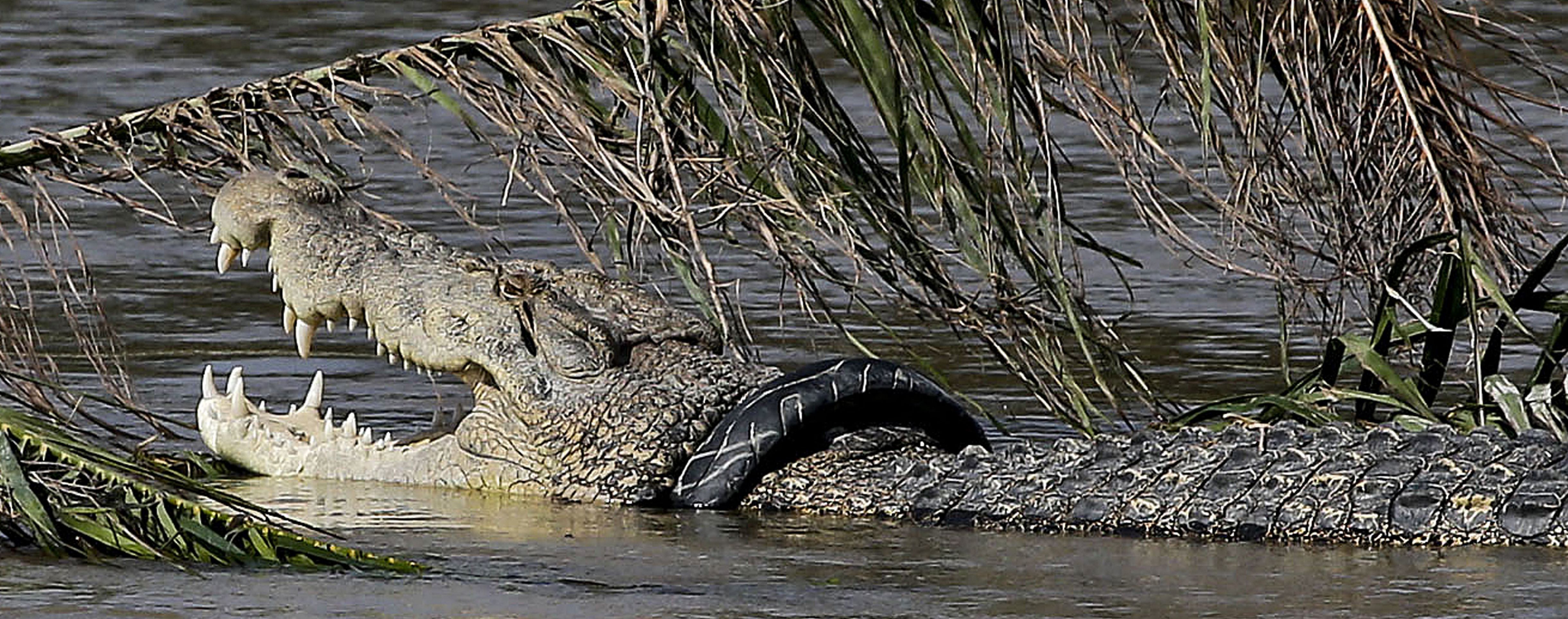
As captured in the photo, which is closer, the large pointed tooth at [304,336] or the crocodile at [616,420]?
the crocodile at [616,420]

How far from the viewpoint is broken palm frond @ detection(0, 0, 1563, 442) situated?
5.13 meters

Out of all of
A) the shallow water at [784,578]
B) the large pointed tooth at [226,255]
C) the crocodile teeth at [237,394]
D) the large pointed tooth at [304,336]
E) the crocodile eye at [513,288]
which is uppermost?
the large pointed tooth at [226,255]

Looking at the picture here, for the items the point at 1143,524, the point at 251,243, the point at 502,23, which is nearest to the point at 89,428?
the point at 251,243

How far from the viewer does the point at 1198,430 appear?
5539 mm


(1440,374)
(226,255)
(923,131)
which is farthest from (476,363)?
(1440,374)

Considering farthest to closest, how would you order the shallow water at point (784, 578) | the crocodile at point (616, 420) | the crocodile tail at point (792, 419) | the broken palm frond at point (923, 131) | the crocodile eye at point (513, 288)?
the crocodile eye at point (513, 288) → the crocodile tail at point (792, 419) → the crocodile at point (616, 420) → the broken palm frond at point (923, 131) → the shallow water at point (784, 578)

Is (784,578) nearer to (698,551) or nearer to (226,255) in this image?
(698,551)

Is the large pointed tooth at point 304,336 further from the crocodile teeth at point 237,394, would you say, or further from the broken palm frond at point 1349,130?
the broken palm frond at point 1349,130

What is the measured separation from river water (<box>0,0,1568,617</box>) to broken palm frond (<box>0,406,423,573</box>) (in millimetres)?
48

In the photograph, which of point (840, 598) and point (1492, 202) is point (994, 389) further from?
point (840, 598)

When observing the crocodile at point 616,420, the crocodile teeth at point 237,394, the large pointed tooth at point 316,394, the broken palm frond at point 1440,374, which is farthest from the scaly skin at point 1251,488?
the crocodile teeth at point 237,394

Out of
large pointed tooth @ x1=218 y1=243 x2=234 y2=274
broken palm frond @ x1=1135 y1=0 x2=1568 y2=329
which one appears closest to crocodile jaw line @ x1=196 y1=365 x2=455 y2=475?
large pointed tooth @ x1=218 y1=243 x2=234 y2=274

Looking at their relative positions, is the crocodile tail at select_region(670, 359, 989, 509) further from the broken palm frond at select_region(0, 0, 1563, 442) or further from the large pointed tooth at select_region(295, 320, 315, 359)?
the large pointed tooth at select_region(295, 320, 315, 359)

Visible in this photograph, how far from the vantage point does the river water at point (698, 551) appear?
4410mm
